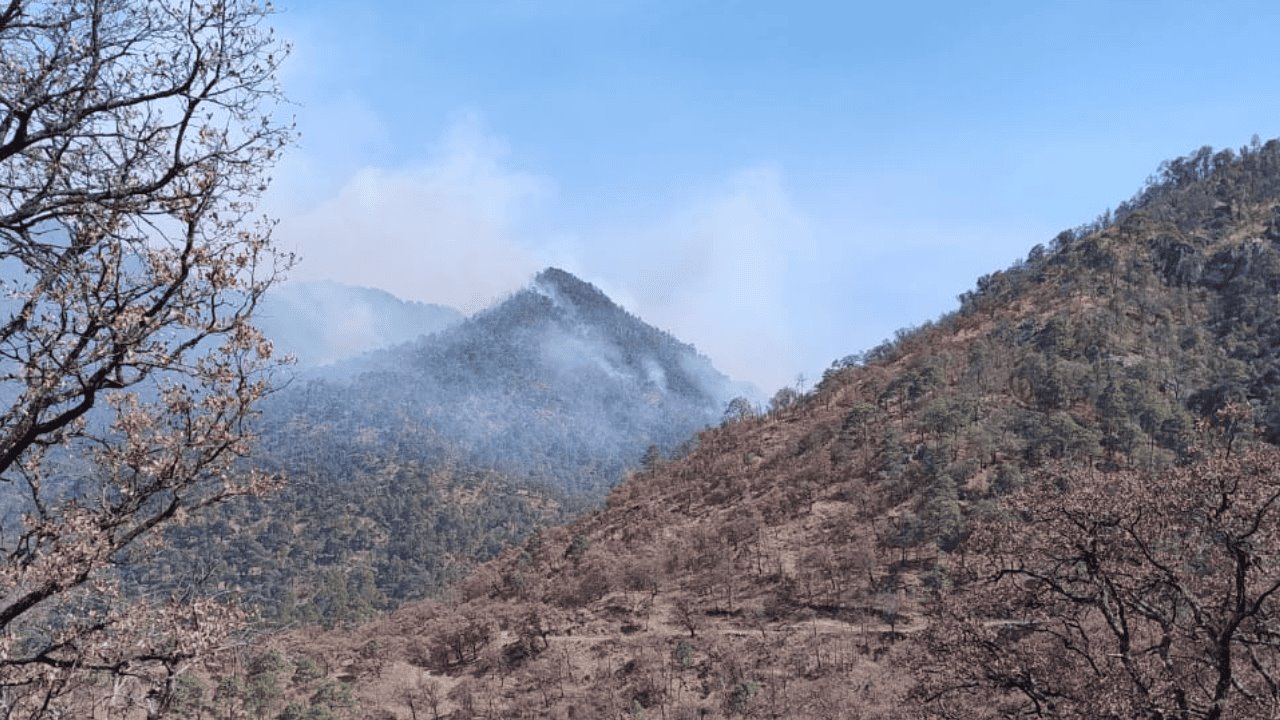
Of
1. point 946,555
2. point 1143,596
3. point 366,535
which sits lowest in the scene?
point 1143,596

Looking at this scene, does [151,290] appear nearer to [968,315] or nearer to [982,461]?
[982,461]

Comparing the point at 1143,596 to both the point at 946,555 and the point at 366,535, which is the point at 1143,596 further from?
the point at 366,535

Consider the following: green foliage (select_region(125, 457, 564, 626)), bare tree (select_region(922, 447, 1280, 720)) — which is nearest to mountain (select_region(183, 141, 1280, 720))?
bare tree (select_region(922, 447, 1280, 720))

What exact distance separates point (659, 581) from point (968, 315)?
149 feet

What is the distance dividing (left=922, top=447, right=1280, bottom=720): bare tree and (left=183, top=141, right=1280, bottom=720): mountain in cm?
5

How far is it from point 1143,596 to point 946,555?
24710mm

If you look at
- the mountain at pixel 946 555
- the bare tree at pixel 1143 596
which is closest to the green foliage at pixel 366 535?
the mountain at pixel 946 555

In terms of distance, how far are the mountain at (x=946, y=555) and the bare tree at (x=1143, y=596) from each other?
5 cm

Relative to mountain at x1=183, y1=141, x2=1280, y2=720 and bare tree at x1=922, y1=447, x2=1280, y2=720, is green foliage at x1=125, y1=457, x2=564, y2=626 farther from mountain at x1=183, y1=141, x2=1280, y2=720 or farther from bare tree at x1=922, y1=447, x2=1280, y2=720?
bare tree at x1=922, y1=447, x2=1280, y2=720

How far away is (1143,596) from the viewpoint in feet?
35.8

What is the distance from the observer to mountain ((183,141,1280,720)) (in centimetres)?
1027

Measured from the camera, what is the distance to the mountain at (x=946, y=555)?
10.3 m

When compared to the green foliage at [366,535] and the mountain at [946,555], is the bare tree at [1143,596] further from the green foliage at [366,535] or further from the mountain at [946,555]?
the green foliage at [366,535]

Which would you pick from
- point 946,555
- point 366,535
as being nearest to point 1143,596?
point 946,555
